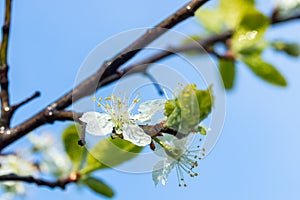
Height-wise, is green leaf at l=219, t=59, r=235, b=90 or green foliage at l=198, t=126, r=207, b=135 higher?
green foliage at l=198, t=126, r=207, b=135

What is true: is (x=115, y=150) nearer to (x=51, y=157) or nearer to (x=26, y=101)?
(x=26, y=101)

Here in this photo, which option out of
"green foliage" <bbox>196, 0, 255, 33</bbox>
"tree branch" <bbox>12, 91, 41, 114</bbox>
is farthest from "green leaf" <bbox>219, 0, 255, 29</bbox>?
"tree branch" <bbox>12, 91, 41, 114</bbox>

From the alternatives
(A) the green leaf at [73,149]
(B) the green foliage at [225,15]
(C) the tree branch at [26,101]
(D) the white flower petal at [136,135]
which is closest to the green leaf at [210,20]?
(B) the green foliage at [225,15]

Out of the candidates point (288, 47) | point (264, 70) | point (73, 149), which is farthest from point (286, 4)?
point (73, 149)

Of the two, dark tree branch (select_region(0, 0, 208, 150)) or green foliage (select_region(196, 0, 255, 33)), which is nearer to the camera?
dark tree branch (select_region(0, 0, 208, 150))

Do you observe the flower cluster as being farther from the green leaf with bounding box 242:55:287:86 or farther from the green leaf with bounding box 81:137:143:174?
the green leaf with bounding box 242:55:287:86

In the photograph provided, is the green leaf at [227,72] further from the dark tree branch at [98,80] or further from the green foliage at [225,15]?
the dark tree branch at [98,80]

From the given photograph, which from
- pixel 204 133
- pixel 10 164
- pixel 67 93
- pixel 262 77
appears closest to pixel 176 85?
pixel 204 133
